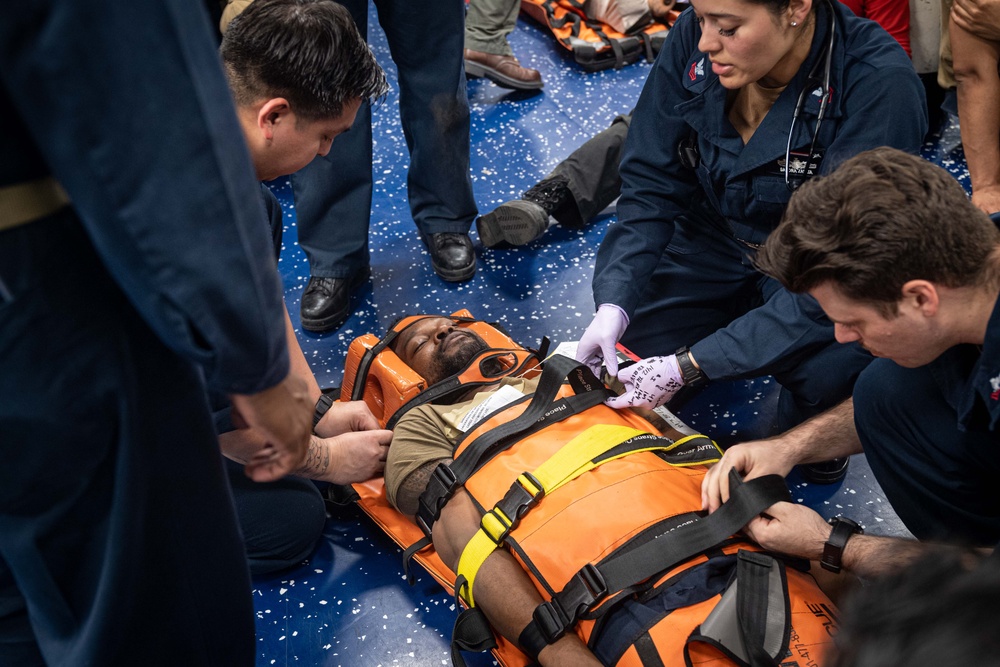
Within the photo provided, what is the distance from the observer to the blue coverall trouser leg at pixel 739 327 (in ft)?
7.39

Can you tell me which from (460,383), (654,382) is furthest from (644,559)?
(460,383)

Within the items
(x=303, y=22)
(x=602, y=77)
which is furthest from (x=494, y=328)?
(x=602, y=77)

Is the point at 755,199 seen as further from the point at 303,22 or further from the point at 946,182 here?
the point at 303,22

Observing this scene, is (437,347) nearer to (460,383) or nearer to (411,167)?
(460,383)

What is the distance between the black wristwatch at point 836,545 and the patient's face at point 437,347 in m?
1.14

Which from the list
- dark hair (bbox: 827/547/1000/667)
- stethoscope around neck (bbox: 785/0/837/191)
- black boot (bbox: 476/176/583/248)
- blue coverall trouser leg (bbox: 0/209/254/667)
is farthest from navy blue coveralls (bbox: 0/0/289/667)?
black boot (bbox: 476/176/583/248)

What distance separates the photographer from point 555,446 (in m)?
2.07

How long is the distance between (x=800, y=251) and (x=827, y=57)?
807 mm

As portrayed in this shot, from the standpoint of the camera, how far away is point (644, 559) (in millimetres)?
1766

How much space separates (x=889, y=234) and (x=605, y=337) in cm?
97

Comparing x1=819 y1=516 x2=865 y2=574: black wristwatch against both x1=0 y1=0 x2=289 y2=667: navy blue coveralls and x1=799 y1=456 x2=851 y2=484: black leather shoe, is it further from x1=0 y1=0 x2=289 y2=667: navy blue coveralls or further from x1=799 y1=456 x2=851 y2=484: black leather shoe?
x1=0 y1=0 x2=289 y2=667: navy blue coveralls

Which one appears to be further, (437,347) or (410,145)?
(410,145)

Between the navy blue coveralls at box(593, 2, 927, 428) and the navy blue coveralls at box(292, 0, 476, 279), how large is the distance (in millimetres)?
831

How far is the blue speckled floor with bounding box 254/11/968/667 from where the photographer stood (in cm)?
213
